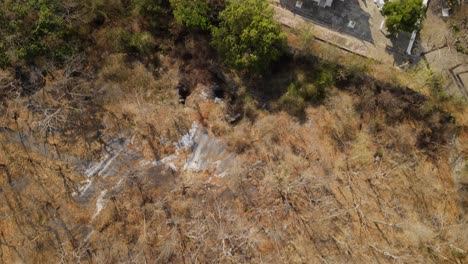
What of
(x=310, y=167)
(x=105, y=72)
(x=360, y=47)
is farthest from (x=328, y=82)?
(x=105, y=72)

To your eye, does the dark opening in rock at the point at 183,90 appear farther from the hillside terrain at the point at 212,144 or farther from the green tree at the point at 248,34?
the green tree at the point at 248,34

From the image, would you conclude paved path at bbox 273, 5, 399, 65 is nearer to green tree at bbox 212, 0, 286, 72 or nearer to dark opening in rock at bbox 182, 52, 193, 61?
green tree at bbox 212, 0, 286, 72

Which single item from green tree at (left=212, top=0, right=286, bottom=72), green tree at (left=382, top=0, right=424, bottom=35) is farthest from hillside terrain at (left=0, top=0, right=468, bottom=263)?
green tree at (left=382, top=0, right=424, bottom=35)

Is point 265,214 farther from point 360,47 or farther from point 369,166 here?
point 360,47

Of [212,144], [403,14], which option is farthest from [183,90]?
[403,14]

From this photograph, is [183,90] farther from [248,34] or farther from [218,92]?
[248,34]

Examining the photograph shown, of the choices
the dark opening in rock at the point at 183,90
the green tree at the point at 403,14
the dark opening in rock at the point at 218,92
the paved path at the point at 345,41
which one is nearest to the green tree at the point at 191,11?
the dark opening in rock at the point at 183,90
